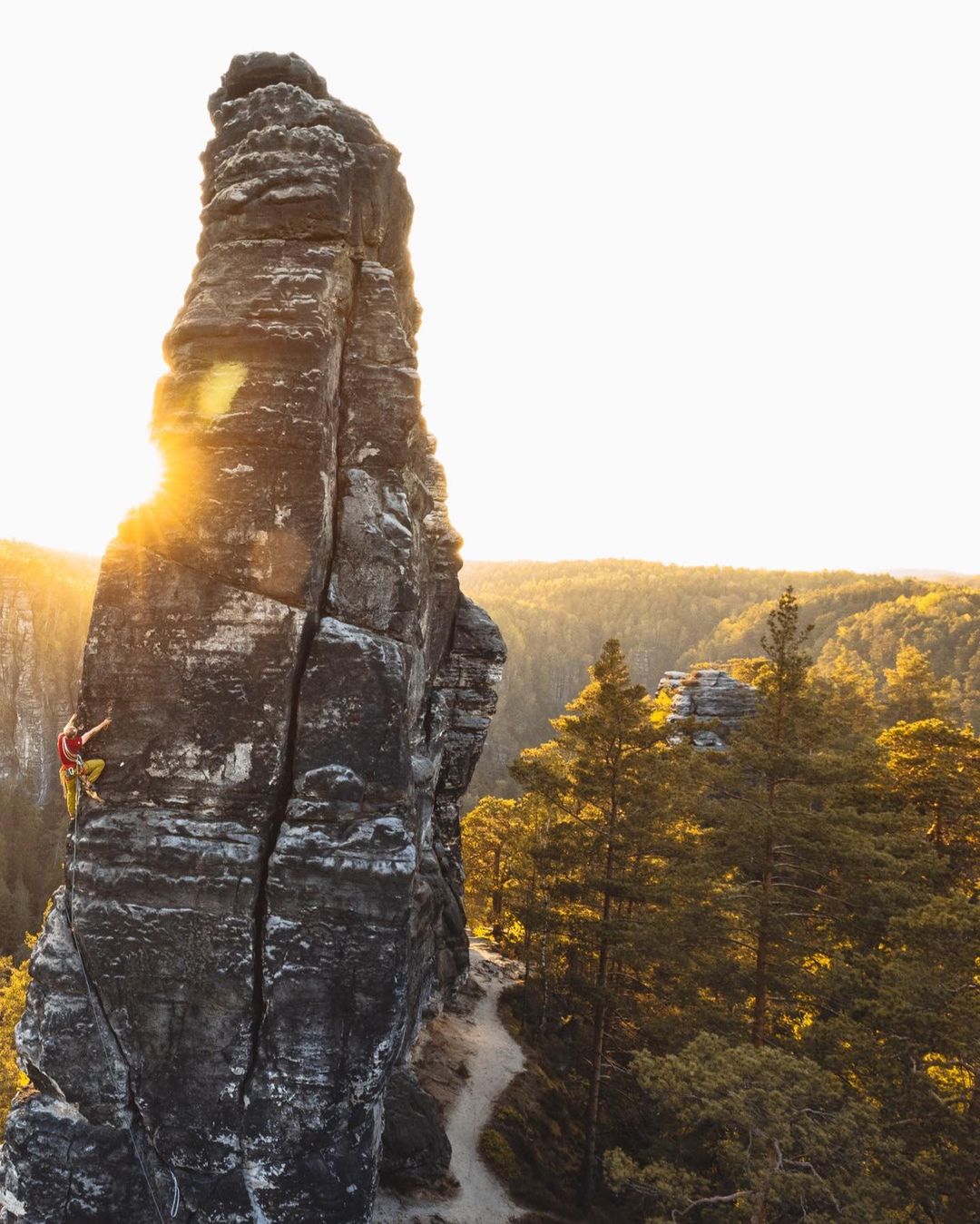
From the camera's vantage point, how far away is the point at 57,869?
150 ft

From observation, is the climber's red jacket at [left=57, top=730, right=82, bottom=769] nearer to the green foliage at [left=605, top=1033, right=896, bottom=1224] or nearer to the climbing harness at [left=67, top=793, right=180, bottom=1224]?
the climbing harness at [left=67, top=793, right=180, bottom=1224]

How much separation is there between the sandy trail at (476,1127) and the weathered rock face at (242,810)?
7067 mm

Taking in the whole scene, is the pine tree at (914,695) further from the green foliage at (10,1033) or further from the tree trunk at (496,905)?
the green foliage at (10,1033)

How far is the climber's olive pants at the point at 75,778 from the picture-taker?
9.05 meters

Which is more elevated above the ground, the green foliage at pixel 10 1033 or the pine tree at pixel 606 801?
the pine tree at pixel 606 801

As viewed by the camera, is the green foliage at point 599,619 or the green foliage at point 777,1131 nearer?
the green foliage at point 777,1131

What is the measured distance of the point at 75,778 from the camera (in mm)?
9242

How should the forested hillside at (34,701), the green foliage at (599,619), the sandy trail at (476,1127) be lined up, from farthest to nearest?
the green foliage at (599,619) → the forested hillside at (34,701) → the sandy trail at (476,1127)

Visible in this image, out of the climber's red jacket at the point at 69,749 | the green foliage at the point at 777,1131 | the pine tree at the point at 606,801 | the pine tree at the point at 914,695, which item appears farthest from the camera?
the pine tree at the point at 914,695

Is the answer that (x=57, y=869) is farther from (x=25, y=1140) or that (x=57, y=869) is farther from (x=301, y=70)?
(x=301, y=70)

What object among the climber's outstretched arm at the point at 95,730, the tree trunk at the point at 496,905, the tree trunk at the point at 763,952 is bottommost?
the tree trunk at the point at 496,905

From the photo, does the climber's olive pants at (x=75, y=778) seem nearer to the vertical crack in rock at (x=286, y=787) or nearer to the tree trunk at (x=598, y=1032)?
the vertical crack in rock at (x=286, y=787)

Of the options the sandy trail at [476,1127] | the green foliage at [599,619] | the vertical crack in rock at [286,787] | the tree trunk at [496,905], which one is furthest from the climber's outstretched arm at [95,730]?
the green foliage at [599,619]

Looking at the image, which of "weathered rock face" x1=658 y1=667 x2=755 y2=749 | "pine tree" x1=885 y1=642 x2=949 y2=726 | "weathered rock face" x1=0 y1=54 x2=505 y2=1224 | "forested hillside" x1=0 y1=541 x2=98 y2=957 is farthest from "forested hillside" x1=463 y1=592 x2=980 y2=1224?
"forested hillside" x1=0 y1=541 x2=98 y2=957
